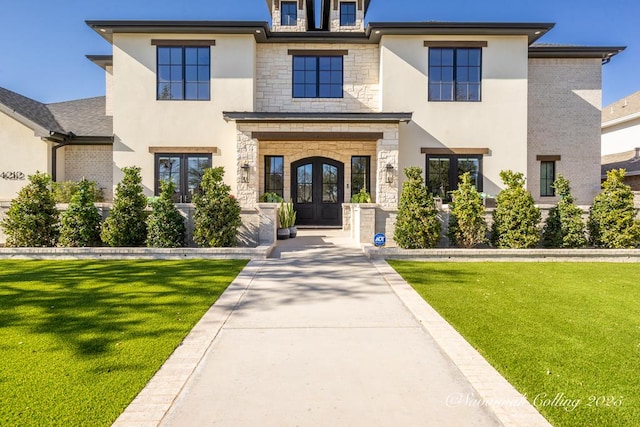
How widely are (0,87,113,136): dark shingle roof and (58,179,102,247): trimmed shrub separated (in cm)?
597

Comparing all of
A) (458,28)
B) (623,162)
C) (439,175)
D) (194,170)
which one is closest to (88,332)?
(194,170)

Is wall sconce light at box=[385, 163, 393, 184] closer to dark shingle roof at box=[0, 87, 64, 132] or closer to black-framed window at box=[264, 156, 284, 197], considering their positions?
black-framed window at box=[264, 156, 284, 197]

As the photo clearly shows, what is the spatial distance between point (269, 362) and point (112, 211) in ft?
25.9

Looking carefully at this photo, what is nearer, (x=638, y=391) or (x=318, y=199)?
(x=638, y=391)

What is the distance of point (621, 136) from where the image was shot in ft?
76.8

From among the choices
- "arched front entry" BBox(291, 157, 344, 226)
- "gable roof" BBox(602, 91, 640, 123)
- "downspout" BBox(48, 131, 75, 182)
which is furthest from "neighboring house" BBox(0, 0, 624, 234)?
"gable roof" BBox(602, 91, 640, 123)

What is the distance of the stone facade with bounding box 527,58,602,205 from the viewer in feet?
51.8

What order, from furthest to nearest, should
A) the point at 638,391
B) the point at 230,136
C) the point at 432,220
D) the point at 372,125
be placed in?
the point at 230,136
the point at 372,125
the point at 432,220
the point at 638,391

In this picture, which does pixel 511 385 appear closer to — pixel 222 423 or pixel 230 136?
pixel 222 423

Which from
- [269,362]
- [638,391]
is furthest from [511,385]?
[269,362]

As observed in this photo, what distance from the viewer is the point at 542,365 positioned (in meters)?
3.69

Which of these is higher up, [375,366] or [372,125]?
[372,125]

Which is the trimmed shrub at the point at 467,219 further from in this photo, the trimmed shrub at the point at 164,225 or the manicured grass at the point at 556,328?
the trimmed shrub at the point at 164,225

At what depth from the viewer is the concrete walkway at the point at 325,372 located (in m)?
2.93
